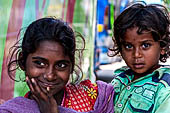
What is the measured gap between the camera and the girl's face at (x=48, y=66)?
163 centimetres

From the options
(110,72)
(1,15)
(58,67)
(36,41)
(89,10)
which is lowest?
(110,72)

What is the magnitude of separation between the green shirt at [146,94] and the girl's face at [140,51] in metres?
0.07

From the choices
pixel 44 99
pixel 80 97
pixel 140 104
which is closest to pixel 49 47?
pixel 44 99

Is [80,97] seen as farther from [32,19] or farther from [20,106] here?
[32,19]

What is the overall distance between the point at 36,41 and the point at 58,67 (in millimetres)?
202

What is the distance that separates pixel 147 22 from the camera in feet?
6.17

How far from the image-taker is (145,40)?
1.85 m

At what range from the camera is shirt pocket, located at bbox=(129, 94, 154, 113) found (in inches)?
68.9

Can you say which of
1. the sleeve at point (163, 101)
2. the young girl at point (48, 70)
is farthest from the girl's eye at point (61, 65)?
the sleeve at point (163, 101)

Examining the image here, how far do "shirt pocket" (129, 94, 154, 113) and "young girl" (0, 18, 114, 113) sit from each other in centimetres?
18

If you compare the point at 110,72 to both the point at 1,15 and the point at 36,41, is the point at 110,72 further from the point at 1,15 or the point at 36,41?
the point at 36,41

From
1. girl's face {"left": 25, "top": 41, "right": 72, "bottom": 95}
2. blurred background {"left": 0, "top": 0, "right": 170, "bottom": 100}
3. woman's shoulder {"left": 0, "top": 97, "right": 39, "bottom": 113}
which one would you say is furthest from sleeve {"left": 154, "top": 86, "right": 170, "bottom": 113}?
blurred background {"left": 0, "top": 0, "right": 170, "bottom": 100}

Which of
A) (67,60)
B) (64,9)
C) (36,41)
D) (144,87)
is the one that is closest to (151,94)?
(144,87)

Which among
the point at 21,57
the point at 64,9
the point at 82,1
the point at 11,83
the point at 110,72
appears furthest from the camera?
the point at 110,72
